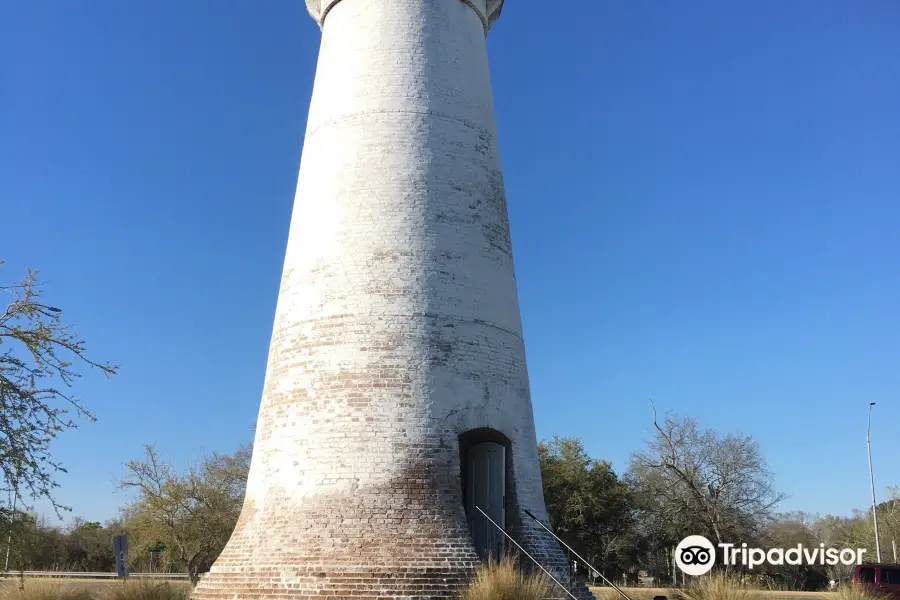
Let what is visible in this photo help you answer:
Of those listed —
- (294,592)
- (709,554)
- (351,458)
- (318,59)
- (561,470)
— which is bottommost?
(294,592)

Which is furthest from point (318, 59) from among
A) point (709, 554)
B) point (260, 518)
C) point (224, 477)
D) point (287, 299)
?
point (224, 477)

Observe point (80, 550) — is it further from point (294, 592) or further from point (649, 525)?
point (294, 592)

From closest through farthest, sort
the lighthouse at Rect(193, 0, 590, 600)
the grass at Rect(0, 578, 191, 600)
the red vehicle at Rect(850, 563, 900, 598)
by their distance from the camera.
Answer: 1. the lighthouse at Rect(193, 0, 590, 600)
2. the grass at Rect(0, 578, 191, 600)
3. the red vehicle at Rect(850, 563, 900, 598)

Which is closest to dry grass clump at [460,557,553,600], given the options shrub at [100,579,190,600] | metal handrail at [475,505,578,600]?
metal handrail at [475,505,578,600]

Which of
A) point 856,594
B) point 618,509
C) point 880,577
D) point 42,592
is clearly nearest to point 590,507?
point 618,509

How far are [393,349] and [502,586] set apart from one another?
399 centimetres

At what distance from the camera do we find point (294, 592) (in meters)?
10.8

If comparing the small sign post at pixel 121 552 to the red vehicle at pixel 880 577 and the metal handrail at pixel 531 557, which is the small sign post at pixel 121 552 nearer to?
the metal handrail at pixel 531 557

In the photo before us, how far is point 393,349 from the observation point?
12.3 metres

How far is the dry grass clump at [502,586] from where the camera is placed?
389 inches

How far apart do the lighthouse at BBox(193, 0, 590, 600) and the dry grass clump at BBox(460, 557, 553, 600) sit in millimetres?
499

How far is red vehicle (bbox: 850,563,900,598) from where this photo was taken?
653 inches

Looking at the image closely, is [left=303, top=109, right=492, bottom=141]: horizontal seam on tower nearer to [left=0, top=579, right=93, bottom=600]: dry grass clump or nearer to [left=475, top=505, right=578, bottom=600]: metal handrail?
[left=475, top=505, right=578, bottom=600]: metal handrail

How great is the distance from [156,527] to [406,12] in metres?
23.1
